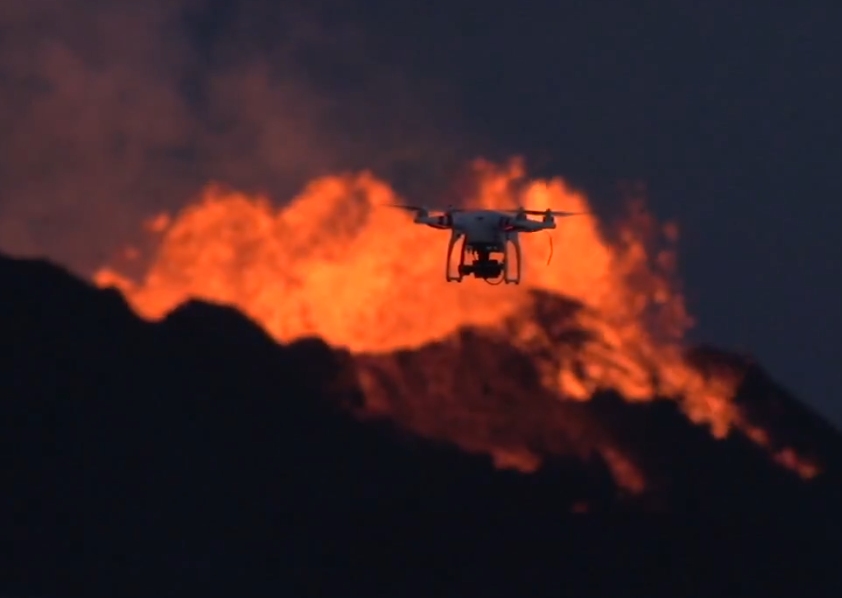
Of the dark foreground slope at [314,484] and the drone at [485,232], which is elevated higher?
the dark foreground slope at [314,484]

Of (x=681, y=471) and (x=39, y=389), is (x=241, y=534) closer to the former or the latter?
(x=39, y=389)

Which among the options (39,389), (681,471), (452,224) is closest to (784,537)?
(681,471)

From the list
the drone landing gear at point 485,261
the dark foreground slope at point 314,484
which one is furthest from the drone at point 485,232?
the dark foreground slope at point 314,484

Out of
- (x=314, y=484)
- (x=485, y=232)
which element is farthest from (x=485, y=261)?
(x=314, y=484)

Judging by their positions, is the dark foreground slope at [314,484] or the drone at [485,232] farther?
the dark foreground slope at [314,484]

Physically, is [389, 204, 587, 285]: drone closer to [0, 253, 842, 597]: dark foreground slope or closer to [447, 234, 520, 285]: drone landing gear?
[447, 234, 520, 285]: drone landing gear

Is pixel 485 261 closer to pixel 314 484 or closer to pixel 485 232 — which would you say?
pixel 485 232

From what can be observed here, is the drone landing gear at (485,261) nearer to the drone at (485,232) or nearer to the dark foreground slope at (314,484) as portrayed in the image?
the drone at (485,232)

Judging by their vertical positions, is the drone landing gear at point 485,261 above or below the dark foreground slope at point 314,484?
below

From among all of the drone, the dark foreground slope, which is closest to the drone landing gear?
the drone
